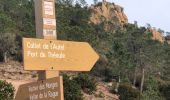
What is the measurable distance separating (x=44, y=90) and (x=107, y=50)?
58.3m

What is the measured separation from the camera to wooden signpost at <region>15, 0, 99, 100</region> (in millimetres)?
6719

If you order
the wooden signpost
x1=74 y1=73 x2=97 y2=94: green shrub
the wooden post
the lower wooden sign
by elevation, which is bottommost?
x1=74 y1=73 x2=97 y2=94: green shrub

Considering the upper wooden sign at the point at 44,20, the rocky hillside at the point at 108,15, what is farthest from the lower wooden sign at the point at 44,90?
the rocky hillside at the point at 108,15

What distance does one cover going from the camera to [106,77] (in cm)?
6047

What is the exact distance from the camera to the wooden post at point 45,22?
274 inches

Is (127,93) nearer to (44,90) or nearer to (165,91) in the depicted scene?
(165,91)

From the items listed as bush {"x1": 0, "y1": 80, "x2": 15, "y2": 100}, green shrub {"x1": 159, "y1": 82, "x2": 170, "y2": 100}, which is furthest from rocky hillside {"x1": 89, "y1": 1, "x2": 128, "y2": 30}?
bush {"x1": 0, "y1": 80, "x2": 15, "y2": 100}

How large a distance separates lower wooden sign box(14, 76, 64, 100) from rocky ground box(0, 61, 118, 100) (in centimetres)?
3702

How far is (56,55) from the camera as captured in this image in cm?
701

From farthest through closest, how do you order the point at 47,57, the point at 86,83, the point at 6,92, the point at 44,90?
the point at 86,83
the point at 6,92
the point at 47,57
the point at 44,90

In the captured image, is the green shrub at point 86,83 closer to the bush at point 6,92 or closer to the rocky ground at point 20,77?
the rocky ground at point 20,77

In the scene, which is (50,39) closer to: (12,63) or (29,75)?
(29,75)

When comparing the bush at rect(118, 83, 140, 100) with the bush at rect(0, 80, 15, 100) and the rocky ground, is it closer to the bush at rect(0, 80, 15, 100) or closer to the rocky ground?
the rocky ground

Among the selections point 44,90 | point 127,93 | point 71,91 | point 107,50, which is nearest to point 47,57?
point 44,90
